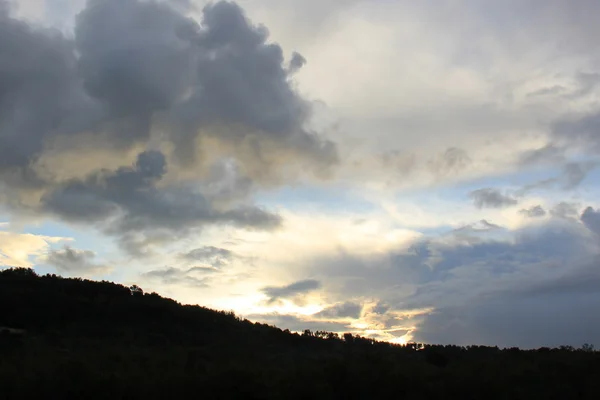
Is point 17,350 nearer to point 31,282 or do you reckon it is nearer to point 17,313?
point 17,313

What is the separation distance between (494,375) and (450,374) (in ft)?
4.49

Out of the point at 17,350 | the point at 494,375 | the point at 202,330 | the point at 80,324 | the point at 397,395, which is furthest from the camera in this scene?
the point at 202,330

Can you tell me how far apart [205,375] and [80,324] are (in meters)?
21.3

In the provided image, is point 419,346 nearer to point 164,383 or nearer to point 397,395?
point 397,395

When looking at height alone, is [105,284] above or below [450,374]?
above

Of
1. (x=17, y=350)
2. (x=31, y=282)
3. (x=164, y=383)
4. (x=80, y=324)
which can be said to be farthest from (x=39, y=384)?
(x=31, y=282)

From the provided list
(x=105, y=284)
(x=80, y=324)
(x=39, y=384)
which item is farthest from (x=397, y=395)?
(x=105, y=284)

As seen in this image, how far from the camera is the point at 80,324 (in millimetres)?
35750

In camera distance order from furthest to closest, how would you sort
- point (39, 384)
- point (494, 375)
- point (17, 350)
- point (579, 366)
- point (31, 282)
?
1. point (31, 282)
2. point (17, 350)
3. point (579, 366)
4. point (494, 375)
5. point (39, 384)

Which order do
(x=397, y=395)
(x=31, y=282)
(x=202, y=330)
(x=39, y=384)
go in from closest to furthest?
(x=39, y=384), (x=397, y=395), (x=202, y=330), (x=31, y=282)

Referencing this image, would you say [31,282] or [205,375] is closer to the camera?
[205,375]

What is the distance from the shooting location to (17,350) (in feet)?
84.6

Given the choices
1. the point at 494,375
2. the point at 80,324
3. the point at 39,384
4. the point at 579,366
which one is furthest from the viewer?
the point at 80,324

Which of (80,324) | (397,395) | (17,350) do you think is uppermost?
(80,324)
